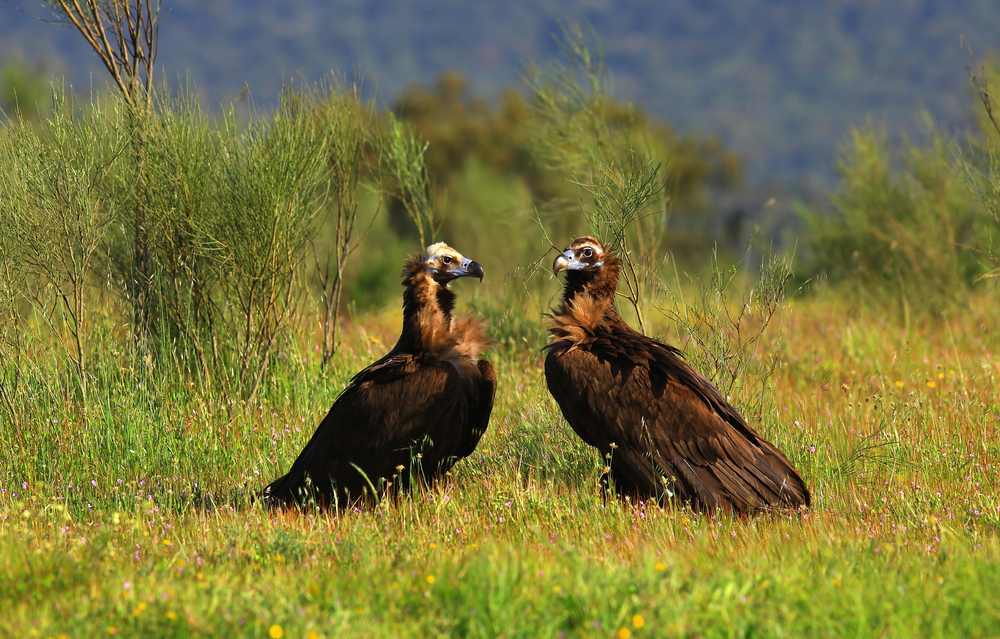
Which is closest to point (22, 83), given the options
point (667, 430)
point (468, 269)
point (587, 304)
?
point (468, 269)

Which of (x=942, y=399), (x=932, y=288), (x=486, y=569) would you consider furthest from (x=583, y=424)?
(x=932, y=288)

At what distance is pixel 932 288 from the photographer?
10.1m

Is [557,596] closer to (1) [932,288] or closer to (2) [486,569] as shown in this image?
(2) [486,569]

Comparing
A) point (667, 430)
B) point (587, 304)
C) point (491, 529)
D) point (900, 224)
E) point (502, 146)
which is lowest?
point (491, 529)

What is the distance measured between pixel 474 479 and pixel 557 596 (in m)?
2.06

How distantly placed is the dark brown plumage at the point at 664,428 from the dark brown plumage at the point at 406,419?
21.3 inches

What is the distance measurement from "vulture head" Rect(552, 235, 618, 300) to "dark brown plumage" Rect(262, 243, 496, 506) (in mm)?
712

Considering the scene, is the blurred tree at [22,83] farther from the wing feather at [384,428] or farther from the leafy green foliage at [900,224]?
the wing feather at [384,428]

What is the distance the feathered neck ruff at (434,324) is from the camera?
5.12m

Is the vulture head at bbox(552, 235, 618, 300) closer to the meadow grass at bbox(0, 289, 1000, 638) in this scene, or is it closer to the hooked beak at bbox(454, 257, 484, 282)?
the hooked beak at bbox(454, 257, 484, 282)

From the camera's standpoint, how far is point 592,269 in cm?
525

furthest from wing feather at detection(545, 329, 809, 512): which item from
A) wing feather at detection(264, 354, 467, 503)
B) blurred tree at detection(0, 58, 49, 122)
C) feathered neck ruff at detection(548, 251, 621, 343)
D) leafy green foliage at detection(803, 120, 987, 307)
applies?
blurred tree at detection(0, 58, 49, 122)

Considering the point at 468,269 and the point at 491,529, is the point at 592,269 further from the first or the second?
the point at 491,529

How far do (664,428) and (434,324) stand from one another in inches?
58.1
